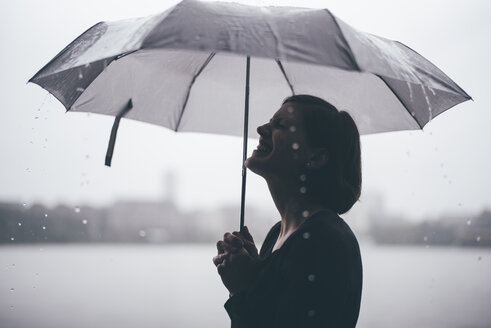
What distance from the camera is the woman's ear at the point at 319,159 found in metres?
1.77

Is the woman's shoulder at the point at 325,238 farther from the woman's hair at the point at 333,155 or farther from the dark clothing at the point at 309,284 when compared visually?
the woman's hair at the point at 333,155

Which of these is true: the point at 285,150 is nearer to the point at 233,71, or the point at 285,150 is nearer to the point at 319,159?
the point at 319,159

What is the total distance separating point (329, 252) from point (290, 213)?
0.33 m

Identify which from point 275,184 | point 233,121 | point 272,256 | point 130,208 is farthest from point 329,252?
point 130,208

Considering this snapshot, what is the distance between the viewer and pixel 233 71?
2607mm

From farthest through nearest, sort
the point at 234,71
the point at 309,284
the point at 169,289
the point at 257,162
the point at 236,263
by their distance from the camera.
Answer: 1. the point at 169,289
2. the point at 234,71
3. the point at 257,162
4. the point at 236,263
5. the point at 309,284

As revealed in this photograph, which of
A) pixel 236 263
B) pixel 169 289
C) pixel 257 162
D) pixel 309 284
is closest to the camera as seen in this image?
pixel 309 284

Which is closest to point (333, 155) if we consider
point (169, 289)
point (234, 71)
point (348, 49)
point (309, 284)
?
point (348, 49)

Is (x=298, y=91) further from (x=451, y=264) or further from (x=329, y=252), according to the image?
(x=451, y=264)

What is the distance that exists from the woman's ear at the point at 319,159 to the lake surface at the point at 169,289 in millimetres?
1052

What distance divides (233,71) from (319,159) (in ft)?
3.26

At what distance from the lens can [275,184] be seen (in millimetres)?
1843

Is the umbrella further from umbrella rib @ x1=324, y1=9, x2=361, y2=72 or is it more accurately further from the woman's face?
the woman's face

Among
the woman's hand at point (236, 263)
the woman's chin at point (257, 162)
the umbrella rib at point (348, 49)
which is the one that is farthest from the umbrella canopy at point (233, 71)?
the woman's hand at point (236, 263)
